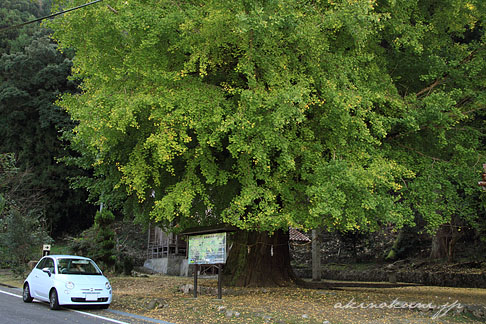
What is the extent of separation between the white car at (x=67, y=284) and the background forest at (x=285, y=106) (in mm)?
2394

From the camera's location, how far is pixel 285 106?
10008 millimetres

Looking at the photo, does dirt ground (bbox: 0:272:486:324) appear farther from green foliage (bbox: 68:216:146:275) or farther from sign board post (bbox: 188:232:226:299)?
green foliage (bbox: 68:216:146:275)

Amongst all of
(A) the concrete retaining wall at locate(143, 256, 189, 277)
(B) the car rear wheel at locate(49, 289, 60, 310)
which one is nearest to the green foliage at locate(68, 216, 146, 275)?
(A) the concrete retaining wall at locate(143, 256, 189, 277)

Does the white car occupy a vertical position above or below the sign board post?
below

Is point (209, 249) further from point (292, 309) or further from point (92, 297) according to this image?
point (92, 297)

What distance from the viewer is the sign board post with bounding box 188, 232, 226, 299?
1181cm

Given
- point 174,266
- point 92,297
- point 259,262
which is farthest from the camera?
point 174,266

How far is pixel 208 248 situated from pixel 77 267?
3716 millimetres

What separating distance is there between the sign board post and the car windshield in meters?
2.88

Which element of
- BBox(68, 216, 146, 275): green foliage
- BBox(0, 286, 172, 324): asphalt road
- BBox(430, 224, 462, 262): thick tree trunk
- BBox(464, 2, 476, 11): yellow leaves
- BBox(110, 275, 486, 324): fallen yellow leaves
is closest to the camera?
BBox(0, 286, 172, 324): asphalt road

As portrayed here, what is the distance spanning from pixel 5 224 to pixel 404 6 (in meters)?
21.5
